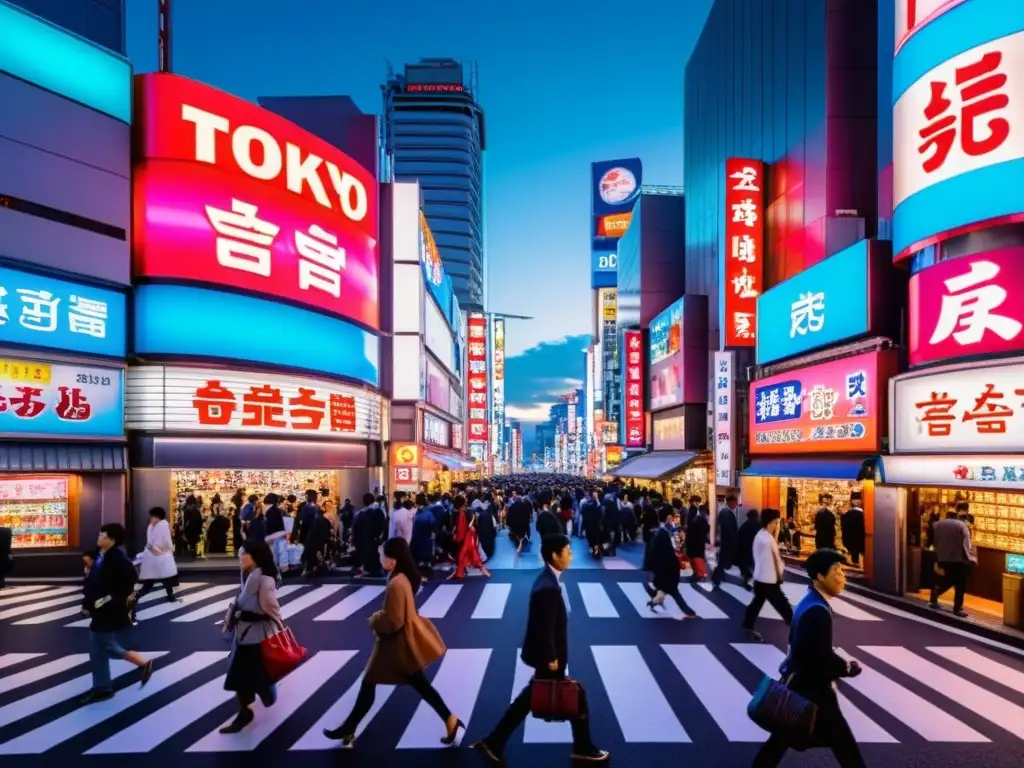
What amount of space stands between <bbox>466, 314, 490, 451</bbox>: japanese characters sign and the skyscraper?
64.5 meters

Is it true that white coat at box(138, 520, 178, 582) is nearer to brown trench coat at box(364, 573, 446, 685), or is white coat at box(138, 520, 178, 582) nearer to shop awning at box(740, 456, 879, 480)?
brown trench coat at box(364, 573, 446, 685)

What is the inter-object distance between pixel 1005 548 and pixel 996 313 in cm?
410

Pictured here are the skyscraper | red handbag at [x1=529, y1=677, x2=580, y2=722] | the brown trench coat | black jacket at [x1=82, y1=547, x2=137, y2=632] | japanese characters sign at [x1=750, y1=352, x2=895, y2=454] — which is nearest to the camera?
red handbag at [x1=529, y1=677, x2=580, y2=722]

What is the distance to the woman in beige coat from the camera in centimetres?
564

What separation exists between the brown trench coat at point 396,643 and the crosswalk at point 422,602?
5305 mm

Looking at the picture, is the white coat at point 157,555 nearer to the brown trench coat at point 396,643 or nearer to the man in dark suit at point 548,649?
the brown trench coat at point 396,643

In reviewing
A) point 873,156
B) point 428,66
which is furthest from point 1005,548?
point 428,66

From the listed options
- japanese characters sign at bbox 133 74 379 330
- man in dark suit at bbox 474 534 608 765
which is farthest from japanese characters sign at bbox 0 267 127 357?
man in dark suit at bbox 474 534 608 765

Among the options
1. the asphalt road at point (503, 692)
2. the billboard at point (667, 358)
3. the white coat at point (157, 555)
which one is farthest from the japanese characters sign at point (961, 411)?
the billboard at point (667, 358)

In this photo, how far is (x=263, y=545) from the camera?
21.1ft

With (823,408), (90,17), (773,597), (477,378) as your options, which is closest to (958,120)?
(823,408)

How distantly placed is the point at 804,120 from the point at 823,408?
9.37 m

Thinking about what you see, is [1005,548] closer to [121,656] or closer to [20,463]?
[121,656]

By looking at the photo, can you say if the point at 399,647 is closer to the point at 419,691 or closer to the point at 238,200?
the point at 419,691
